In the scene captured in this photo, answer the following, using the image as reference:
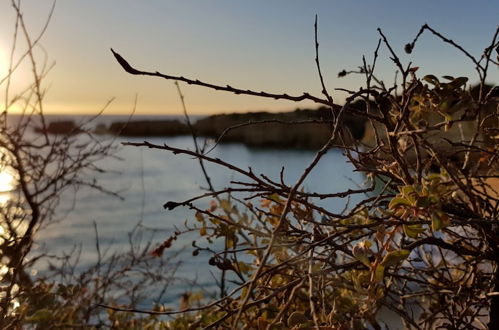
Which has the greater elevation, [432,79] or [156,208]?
[432,79]

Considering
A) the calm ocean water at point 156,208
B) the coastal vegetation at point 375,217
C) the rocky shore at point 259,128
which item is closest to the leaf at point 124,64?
the coastal vegetation at point 375,217

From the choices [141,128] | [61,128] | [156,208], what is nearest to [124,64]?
[61,128]

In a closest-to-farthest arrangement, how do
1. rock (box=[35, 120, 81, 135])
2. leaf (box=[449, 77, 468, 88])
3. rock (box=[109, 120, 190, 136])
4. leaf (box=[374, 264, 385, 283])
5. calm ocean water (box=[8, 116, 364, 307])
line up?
1. leaf (box=[374, 264, 385, 283])
2. leaf (box=[449, 77, 468, 88])
3. rock (box=[35, 120, 81, 135])
4. rock (box=[109, 120, 190, 136])
5. calm ocean water (box=[8, 116, 364, 307])

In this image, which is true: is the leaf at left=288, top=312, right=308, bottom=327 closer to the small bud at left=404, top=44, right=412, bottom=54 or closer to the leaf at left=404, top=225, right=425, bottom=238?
the leaf at left=404, top=225, right=425, bottom=238

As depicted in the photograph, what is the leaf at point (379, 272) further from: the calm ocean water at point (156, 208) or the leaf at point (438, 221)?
the calm ocean water at point (156, 208)

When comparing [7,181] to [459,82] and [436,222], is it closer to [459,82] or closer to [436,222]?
[459,82]

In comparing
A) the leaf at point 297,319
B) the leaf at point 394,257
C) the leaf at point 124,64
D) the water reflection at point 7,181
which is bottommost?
the water reflection at point 7,181

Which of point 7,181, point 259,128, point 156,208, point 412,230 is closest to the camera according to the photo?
point 412,230

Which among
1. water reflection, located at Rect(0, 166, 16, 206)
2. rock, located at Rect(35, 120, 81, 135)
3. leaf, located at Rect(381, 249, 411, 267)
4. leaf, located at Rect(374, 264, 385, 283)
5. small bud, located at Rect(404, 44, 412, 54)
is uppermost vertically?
small bud, located at Rect(404, 44, 412, 54)

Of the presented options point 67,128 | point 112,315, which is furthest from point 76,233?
point 112,315

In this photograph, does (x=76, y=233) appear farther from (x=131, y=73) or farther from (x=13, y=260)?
(x=131, y=73)

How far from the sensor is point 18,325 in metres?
1.52

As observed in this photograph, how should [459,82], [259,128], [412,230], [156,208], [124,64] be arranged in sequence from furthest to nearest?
1. [156,208]
2. [259,128]
3. [459,82]
4. [412,230]
5. [124,64]

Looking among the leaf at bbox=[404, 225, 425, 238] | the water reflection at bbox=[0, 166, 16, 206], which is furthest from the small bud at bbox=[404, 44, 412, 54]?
the water reflection at bbox=[0, 166, 16, 206]
